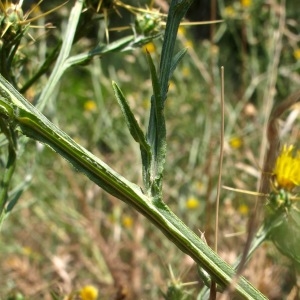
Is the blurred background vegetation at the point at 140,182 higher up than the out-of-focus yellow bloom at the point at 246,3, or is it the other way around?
the out-of-focus yellow bloom at the point at 246,3

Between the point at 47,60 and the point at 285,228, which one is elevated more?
the point at 47,60

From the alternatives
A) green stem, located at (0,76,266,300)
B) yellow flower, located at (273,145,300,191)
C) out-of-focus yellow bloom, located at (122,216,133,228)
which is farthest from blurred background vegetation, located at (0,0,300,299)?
green stem, located at (0,76,266,300)

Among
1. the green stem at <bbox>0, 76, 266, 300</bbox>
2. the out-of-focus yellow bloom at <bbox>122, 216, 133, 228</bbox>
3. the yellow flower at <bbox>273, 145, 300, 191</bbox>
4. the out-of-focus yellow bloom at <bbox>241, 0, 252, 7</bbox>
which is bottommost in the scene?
the green stem at <bbox>0, 76, 266, 300</bbox>

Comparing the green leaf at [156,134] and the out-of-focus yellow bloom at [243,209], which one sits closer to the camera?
the green leaf at [156,134]

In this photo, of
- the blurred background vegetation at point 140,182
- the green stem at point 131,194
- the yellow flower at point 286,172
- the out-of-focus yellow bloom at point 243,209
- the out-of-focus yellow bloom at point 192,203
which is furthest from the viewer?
the out-of-focus yellow bloom at point 192,203

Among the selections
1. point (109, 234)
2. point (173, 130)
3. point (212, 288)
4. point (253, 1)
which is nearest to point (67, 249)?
point (109, 234)

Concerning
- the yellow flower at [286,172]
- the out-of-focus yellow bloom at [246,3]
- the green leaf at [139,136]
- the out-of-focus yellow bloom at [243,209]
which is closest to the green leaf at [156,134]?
the green leaf at [139,136]

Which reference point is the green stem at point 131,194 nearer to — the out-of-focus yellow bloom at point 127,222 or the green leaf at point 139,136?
the green leaf at point 139,136

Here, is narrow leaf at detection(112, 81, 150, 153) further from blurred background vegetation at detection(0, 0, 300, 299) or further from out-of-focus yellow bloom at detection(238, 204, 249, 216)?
out-of-focus yellow bloom at detection(238, 204, 249, 216)

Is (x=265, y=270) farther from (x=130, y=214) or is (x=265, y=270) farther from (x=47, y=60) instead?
(x=130, y=214)

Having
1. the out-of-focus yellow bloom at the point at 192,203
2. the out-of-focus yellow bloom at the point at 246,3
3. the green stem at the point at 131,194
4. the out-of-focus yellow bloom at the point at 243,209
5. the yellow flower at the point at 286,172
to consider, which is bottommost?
the green stem at the point at 131,194

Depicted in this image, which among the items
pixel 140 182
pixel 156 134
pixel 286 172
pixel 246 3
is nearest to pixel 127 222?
pixel 140 182
